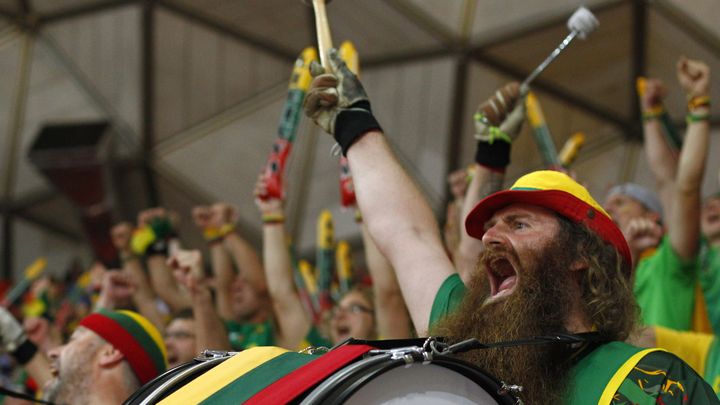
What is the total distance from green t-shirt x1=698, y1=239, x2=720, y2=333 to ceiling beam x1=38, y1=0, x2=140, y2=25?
8.23 metres

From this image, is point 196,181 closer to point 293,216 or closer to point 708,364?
point 293,216

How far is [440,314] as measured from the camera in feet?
8.30

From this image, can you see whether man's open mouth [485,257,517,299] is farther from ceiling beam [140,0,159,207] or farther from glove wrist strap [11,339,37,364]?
ceiling beam [140,0,159,207]

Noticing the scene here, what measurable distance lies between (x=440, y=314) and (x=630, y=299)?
0.46m

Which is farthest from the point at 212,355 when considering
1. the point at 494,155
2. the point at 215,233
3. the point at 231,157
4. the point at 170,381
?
the point at 231,157

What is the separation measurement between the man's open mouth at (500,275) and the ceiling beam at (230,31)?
854cm

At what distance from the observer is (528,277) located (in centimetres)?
231

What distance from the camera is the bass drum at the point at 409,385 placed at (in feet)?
5.71

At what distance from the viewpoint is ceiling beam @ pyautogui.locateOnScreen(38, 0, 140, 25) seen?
11008mm

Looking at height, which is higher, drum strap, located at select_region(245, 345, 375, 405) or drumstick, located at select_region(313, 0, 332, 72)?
drumstick, located at select_region(313, 0, 332, 72)

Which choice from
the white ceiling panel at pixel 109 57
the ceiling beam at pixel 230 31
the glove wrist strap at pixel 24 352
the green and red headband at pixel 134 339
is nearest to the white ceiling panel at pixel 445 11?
the ceiling beam at pixel 230 31

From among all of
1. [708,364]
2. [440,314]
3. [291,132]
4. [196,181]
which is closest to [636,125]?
[196,181]

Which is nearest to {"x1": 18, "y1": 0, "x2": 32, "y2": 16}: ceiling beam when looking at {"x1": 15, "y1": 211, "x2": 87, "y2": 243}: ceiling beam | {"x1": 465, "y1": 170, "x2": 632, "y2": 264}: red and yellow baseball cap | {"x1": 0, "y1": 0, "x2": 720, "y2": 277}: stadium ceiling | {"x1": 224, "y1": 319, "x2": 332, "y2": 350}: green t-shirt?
{"x1": 0, "y1": 0, "x2": 720, "y2": 277}: stadium ceiling

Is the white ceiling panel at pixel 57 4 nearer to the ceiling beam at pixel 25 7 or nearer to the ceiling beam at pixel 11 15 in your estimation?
the ceiling beam at pixel 25 7
